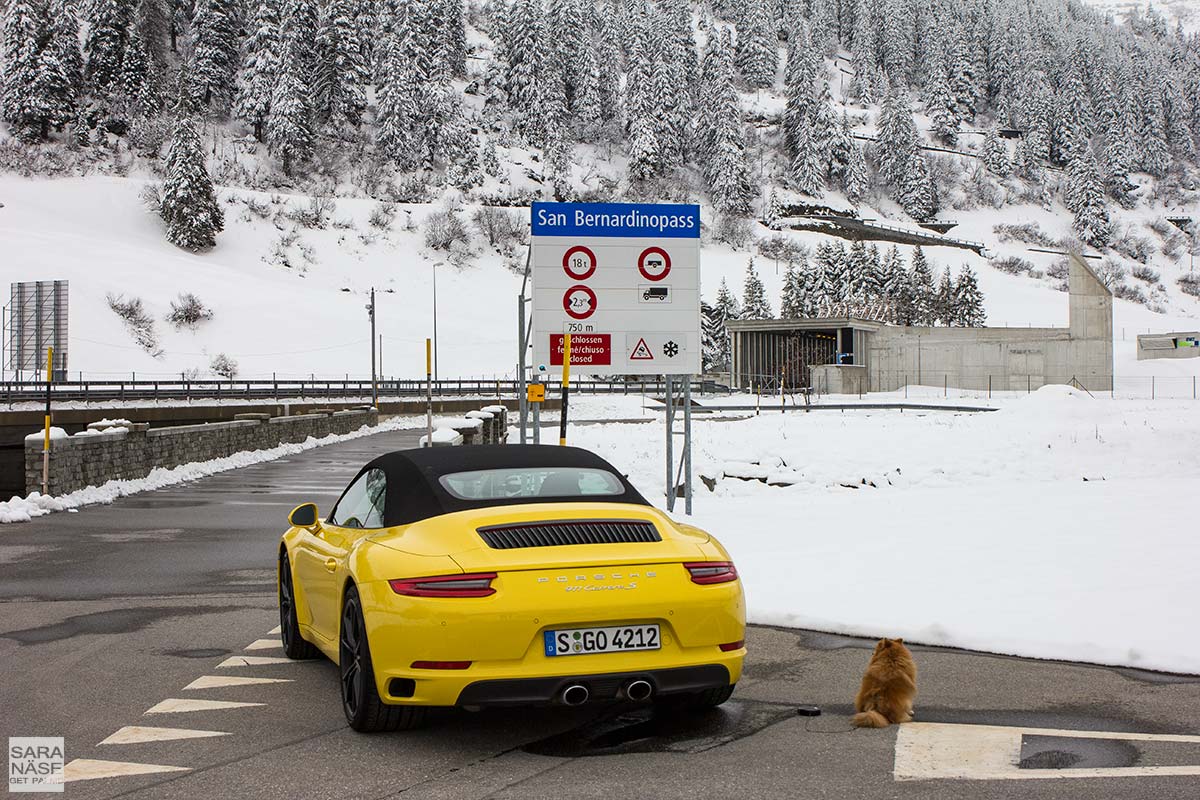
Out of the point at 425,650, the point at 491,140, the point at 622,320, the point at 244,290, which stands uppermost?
the point at 491,140

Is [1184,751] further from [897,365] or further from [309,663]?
[897,365]

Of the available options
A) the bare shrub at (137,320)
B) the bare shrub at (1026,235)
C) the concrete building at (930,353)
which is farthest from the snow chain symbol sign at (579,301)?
the bare shrub at (1026,235)

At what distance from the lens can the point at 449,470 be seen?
606 centimetres

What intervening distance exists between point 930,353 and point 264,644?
215 ft

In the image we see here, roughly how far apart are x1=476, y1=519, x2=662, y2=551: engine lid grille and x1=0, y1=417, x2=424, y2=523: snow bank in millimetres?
14340

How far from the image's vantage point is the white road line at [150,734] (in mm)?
5430

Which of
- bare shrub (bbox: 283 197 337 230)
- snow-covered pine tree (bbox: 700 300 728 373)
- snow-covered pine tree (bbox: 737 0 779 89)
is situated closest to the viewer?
snow-covered pine tree (bbox: 700 300 728 373)

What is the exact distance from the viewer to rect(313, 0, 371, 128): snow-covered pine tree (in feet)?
434

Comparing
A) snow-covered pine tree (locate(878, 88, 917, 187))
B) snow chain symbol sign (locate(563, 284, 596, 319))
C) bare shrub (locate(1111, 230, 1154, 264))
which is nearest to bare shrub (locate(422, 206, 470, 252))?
snow-covered pine tree (locate(878, 88, 917, 187))

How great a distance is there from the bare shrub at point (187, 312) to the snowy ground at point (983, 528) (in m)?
70.3

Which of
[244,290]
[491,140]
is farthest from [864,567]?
[491,140]

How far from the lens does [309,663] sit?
7281 millimetres

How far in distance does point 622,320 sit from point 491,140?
126m

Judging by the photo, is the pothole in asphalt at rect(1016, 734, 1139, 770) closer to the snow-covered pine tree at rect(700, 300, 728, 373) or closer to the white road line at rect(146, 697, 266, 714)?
the white road line at rect(146, 697, 266, 714)
